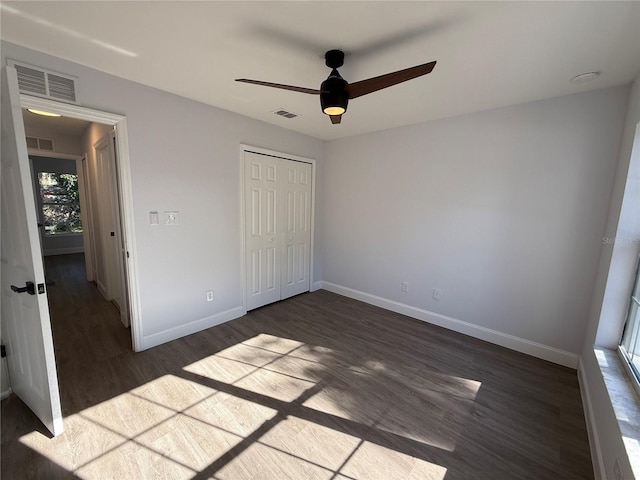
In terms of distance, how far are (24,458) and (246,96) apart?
306cm

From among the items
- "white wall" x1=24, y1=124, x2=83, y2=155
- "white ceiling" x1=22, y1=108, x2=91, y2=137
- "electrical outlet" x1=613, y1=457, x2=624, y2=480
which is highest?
"white ceiling" x1=22, y1=108, x2=91, y2=137

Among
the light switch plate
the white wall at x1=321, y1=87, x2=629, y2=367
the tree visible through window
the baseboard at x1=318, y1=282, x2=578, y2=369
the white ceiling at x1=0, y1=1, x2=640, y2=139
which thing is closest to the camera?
the white ceiling at x1=0, y1=1, x2=640, y2=139

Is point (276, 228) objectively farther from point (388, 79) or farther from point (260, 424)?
point (388, 79)

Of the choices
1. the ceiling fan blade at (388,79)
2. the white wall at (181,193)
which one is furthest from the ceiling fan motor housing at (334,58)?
the white wall at (181,193)

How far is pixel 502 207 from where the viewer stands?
2.77 meters

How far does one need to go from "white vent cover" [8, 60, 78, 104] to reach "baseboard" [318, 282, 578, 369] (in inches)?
151

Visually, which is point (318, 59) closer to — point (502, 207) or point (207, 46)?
point (207, 46)

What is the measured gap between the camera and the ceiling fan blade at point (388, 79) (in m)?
1.44

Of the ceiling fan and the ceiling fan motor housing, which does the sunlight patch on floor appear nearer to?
the ceiling fan

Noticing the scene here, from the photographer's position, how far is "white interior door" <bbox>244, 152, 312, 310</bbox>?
346cm

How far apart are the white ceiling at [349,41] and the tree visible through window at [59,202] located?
6.49 meters

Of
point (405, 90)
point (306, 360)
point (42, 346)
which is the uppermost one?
point (405, 90)

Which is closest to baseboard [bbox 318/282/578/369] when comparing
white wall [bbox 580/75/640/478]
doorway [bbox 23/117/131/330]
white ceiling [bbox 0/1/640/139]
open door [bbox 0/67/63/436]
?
white wall [bbox 580/75/640/478]

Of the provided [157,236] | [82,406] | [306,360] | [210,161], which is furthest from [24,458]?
[210,161]
